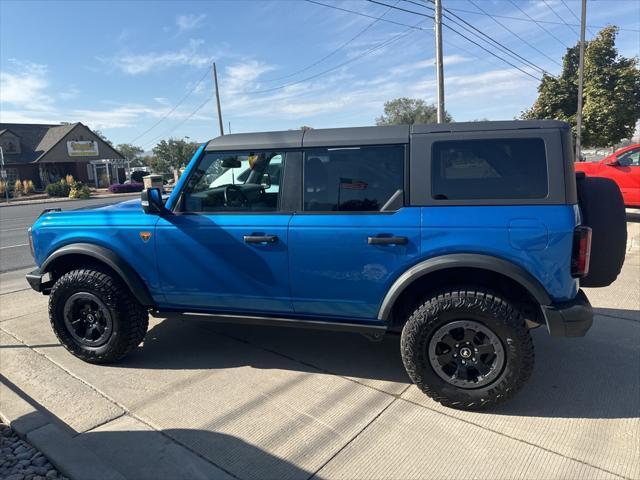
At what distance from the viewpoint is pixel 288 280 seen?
10.6 feet

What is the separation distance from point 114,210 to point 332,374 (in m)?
2.28

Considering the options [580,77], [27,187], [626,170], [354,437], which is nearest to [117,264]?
[354,437]

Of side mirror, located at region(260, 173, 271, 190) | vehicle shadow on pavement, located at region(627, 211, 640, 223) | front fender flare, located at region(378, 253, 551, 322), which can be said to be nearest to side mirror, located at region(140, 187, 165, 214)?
side mirror, located at region(260, 173, 271, 190)

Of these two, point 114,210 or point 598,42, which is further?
point 598,42

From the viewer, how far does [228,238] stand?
3.31 meters

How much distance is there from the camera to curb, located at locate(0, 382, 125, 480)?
239cm

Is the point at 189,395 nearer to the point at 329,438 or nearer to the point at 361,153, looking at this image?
the point at 329,438

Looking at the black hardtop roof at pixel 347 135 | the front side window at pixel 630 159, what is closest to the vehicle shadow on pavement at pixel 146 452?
the black hardtop roof at pixel 347 135

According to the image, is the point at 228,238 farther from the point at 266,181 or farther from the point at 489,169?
the point at 489,169

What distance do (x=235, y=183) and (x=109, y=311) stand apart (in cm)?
146

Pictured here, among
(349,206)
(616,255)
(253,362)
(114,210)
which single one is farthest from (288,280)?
(616,255)

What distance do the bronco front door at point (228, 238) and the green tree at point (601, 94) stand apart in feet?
68.9

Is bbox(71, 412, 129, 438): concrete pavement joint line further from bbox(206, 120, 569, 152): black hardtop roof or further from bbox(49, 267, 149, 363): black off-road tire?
bbox(206, 120, 569, 152): black hardtop roof

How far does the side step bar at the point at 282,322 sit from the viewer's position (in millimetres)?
3188
